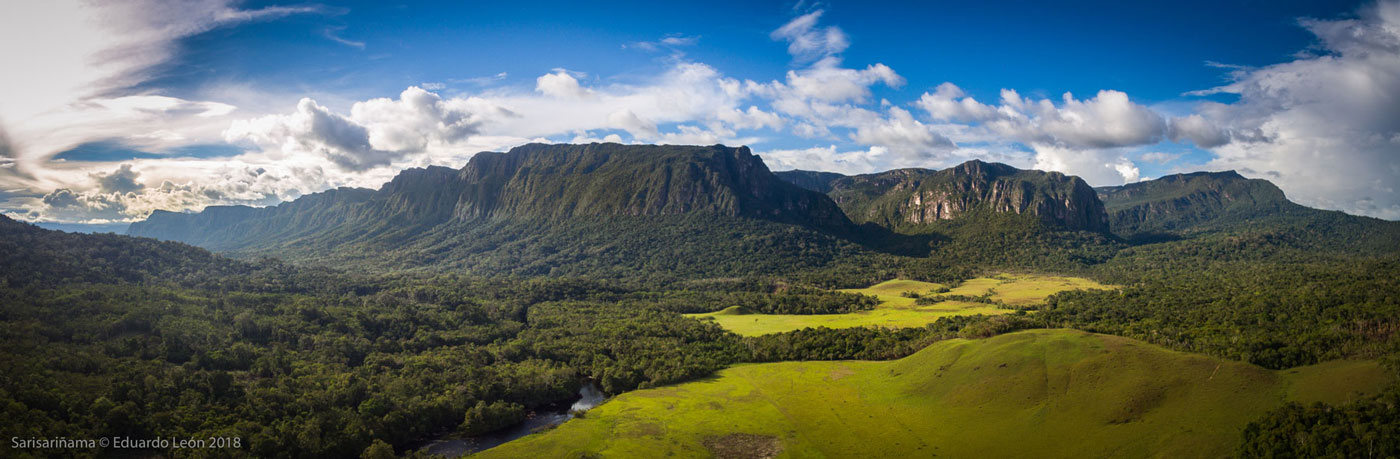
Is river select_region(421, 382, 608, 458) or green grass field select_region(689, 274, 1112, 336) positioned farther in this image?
green grass field select_region(689, 274, 1112, 336)

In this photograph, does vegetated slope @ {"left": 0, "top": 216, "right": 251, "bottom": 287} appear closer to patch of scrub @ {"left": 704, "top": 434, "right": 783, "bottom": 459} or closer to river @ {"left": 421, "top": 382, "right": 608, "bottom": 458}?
river @ {"left": 421, "top": 382, "right": 608, "bottom": 458}

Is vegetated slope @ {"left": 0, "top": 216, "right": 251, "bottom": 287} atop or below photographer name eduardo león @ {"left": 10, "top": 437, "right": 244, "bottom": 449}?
atop

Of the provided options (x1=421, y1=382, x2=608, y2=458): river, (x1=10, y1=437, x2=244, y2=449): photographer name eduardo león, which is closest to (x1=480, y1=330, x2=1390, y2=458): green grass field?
Result: (x1=421, y1=382, x2=608, y2=458): river

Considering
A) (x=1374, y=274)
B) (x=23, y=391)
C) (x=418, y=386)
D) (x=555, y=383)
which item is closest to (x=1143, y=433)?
(x=555, y=383)

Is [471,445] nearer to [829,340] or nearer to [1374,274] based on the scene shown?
[829,340]

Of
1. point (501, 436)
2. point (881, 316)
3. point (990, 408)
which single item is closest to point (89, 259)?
point (501, 436)

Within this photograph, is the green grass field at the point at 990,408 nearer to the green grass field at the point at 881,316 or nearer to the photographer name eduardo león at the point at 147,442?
the photographer name eduardo león at the point at 147,442

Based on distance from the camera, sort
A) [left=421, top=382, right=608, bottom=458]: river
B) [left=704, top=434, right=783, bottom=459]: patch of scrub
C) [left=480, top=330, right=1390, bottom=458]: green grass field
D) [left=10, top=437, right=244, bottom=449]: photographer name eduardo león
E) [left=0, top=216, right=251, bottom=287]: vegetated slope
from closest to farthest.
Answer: [left=10, top=437, right=244, bottom=449]: photographer name eduardo león, [left=480, top=330, right=1390, bottom=458]: green grass field, [left=704, top=434, right=783, bottom=459]: patch of scrub, [left=421, top=382, right=608, bottom=458]: river, [left=0, top=216, right=251, bottom=287]: vegetated slope
